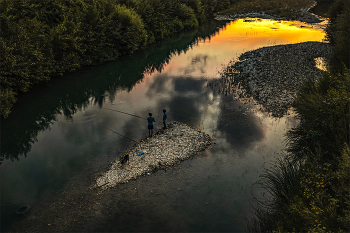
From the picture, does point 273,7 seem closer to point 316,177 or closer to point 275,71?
point 275,71

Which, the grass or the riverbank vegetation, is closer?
the riverbank vegetation

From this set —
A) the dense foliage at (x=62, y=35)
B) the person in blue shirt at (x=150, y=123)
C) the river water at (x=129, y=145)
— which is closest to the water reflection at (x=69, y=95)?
the river water at (x=129, y=145)

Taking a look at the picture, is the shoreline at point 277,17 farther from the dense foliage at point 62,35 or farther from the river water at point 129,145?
the river water at point 129,145

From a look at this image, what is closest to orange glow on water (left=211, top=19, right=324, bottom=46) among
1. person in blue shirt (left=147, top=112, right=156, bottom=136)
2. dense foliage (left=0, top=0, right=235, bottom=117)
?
dense foliage (left=0, top=0, right=235, bottom=117)

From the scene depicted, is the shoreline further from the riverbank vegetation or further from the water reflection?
the riverbank vegetation

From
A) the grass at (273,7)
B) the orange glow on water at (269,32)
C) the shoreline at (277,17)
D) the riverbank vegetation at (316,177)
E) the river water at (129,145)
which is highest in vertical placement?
the grass at (273,7)

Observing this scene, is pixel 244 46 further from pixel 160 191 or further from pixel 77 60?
pixel 160 191

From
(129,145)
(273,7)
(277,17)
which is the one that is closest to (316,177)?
(129,145)
